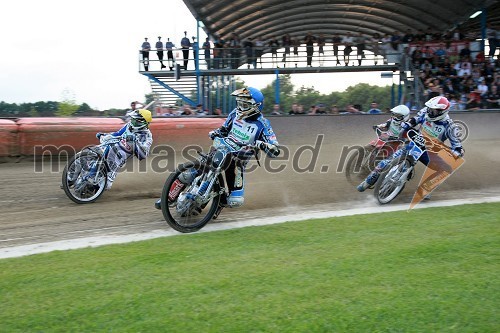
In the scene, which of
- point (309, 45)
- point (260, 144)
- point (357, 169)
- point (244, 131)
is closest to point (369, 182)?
point (357, 169)

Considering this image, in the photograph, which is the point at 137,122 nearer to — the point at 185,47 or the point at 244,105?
the point at 244,105

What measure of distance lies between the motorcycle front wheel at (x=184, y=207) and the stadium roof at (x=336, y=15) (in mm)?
18734

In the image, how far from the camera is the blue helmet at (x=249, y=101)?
7949 millimetres

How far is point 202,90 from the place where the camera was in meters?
26.6

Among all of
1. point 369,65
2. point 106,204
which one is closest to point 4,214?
point 106,204

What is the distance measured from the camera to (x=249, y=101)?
7973mm

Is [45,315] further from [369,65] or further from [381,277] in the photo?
[369,65]

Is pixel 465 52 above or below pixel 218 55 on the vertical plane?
below

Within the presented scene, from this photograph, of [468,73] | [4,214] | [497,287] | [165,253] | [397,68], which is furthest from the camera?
[397,68]

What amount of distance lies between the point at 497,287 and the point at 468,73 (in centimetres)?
1804

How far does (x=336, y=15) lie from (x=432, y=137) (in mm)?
19815

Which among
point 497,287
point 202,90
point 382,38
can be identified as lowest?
point 497,287

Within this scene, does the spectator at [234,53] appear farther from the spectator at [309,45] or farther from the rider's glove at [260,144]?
the rider's glove at [260,144]

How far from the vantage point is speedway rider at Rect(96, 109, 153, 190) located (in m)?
9.97
